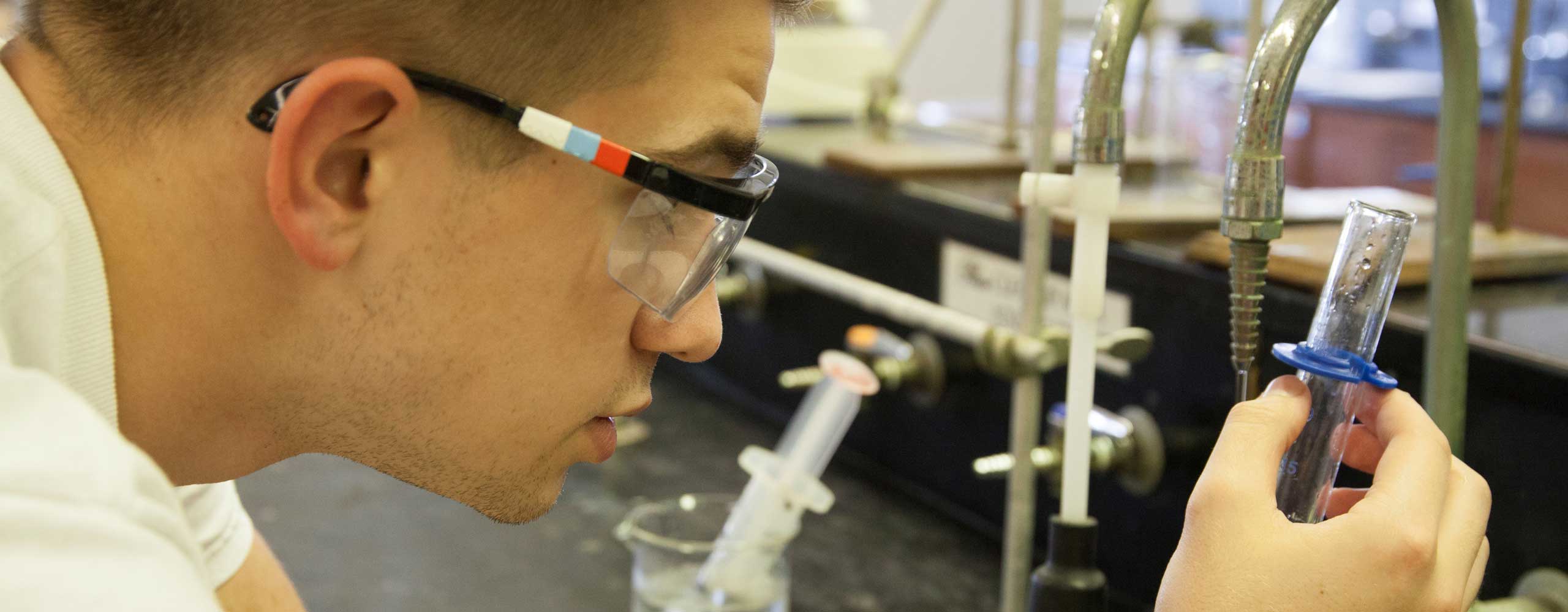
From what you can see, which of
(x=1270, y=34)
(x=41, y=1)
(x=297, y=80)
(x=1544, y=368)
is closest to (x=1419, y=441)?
(x=1270, y=34)

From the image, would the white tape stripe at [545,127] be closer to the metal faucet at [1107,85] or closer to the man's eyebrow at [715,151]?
the man's eyebrow at [715,151]

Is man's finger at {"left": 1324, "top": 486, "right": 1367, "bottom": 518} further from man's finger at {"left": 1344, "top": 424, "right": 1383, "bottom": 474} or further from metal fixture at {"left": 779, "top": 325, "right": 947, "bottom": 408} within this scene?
metal fixture at {"left": 779, "top": 325, "right": 947, "bottom": 408}

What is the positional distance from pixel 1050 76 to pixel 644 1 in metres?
0.46

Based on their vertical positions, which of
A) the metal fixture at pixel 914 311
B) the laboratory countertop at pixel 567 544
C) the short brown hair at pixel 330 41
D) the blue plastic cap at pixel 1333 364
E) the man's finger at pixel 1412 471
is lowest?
the laboratory countertop at pixel 567 544

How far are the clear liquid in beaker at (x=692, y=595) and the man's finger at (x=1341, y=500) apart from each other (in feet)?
1.86

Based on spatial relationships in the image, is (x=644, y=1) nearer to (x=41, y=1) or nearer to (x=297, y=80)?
(x=297, y=80)

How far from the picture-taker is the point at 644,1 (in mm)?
701

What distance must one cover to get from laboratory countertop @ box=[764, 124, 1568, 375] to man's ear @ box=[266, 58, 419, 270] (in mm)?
752

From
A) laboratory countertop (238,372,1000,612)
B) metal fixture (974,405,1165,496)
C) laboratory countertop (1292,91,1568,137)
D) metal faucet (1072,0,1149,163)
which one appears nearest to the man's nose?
metal faucet (1072,0,1149,163)

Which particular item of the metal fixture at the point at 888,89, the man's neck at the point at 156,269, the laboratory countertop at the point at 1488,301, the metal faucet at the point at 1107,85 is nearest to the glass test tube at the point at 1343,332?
the metal faucet at the point at 1107,85

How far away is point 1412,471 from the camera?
25.7 inches

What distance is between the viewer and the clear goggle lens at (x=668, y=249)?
73cm

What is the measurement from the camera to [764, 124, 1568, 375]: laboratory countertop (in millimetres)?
968

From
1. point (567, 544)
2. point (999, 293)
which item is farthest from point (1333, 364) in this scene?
point (567, 544)
